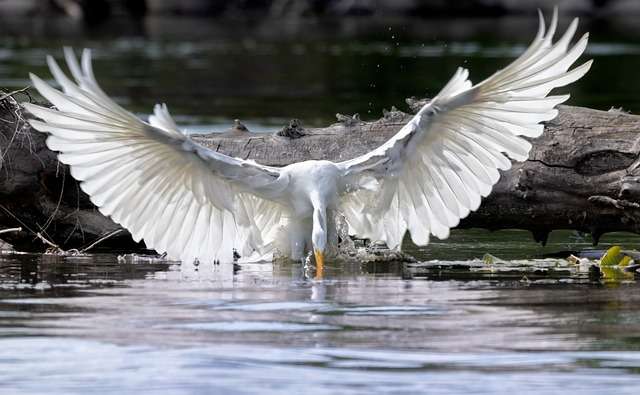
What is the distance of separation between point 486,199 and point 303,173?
170 centimetres

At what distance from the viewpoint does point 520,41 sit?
150 ft

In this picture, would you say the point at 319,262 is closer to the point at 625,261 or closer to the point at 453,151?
the point at 453,151

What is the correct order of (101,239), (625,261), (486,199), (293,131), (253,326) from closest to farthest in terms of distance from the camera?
(253,326) → (625,261) → (486,199) → (293,131) → (101,239)

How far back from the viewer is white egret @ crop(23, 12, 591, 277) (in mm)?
11336

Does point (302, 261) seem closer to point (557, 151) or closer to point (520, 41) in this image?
point (557, 151)

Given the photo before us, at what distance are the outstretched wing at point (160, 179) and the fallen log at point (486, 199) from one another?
1.02 meters

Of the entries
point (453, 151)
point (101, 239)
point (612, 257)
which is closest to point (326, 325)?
point (453, 151)

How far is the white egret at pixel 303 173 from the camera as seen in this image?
1134 cm

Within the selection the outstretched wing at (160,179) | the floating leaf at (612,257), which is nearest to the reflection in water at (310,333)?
the outstretched wing at (160,179)

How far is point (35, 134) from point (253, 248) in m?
2.24

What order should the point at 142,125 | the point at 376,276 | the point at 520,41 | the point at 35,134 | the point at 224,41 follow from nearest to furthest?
the point at 142,125
the point at 376,276
the point at 35,134
the point at 520,41
the point at 224,41

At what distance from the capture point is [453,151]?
1198 centimetres

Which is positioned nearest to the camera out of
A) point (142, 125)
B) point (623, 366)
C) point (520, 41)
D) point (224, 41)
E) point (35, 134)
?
point (623, 366)

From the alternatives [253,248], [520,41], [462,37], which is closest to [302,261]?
[253,248]
